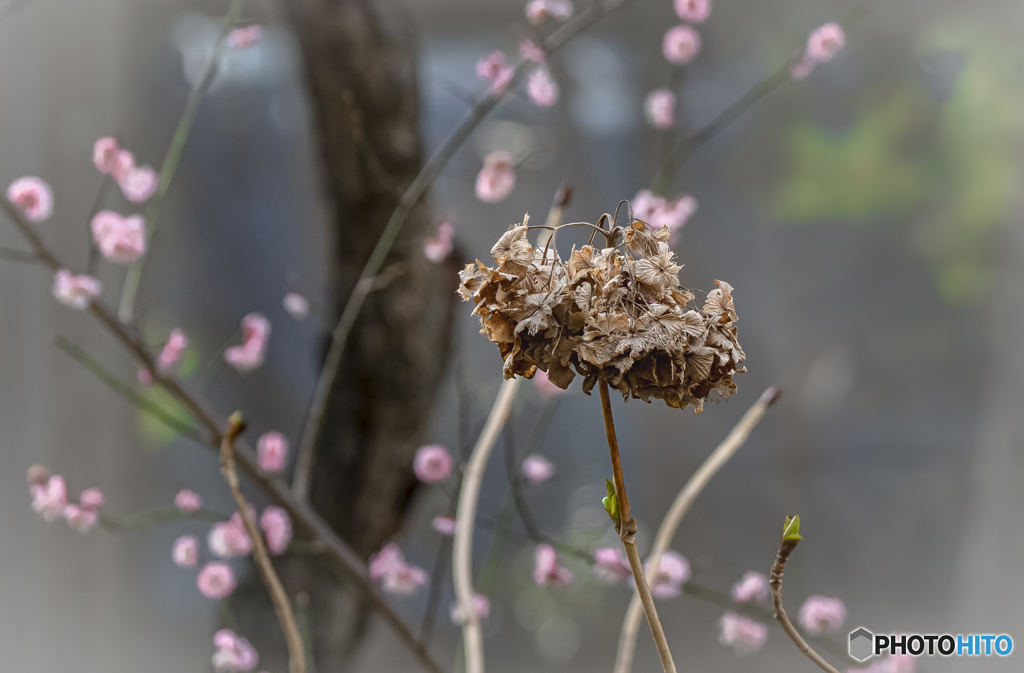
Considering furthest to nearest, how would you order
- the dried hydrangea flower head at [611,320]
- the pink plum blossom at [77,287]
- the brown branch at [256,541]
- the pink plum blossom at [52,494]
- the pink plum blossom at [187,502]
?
1. the pink plum blossom at [187,502]
2. the pink plum blossom at [52,494]
3. the pink plum blossom at [77,287]
4. the brown branch at [256,541]
5. the dried hydrangea flower head at [611,320]

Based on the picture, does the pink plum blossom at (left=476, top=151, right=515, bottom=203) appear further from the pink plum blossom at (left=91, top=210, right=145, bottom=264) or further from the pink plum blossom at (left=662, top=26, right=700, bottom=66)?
the pink plum blossom at (left=91, top=210, right=145, bottom=264)

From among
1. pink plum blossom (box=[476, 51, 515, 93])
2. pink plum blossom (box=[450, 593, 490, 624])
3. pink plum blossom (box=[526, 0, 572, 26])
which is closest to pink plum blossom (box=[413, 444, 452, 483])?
pink plum blossom (box=[450, 593, 490, 624])

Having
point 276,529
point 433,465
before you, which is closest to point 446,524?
point 433,465

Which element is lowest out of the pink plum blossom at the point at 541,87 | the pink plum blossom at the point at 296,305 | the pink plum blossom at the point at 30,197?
the pink plum blossom at the point at 30,197

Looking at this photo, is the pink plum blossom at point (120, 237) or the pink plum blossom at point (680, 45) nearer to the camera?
the pink plum blossom at point (120, 237)

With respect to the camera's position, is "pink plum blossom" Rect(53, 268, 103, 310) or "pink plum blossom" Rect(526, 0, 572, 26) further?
"pink plum blossom" Rect(526, 0, 572, 26)

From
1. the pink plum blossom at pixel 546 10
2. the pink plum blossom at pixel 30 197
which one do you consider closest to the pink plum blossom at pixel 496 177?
the pink plum blossom at pixel 546 10

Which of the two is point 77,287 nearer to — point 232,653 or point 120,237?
point 120,237

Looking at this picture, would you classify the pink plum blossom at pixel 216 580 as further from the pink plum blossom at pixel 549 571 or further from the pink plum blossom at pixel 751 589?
the pink plum blossom at pixel 751 589
